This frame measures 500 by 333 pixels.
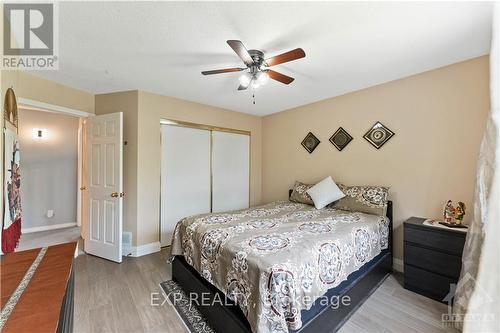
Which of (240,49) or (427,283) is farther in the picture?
(427,283)

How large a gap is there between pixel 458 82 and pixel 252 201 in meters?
3.68

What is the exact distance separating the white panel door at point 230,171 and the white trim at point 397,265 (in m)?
2.73

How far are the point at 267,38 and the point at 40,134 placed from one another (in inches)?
197

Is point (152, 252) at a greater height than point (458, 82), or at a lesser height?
lesser

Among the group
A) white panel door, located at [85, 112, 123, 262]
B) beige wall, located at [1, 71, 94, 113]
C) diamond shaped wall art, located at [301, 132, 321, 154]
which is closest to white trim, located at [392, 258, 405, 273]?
diamond shaped wall art, located at [301, 132, 321, 154]

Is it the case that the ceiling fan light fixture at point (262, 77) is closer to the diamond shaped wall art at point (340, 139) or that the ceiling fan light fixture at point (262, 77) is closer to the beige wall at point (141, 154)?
the diamond shaped wall art at point (340, 139)

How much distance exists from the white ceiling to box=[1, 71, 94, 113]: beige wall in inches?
5.5

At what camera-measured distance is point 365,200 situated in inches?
107

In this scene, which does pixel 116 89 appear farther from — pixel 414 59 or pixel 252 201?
pixel 414 59

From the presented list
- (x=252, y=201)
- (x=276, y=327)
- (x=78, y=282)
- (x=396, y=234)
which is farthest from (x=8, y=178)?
A: (x=396, y=234)

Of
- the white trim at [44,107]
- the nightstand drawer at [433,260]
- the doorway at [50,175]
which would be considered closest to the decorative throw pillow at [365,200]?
the nightstand drawer at [433,260]

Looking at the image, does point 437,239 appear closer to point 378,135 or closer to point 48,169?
point 378,135

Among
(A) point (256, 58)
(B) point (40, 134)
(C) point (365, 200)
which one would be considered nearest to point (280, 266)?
(A) point (256, 58)

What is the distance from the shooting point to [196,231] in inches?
82.5
